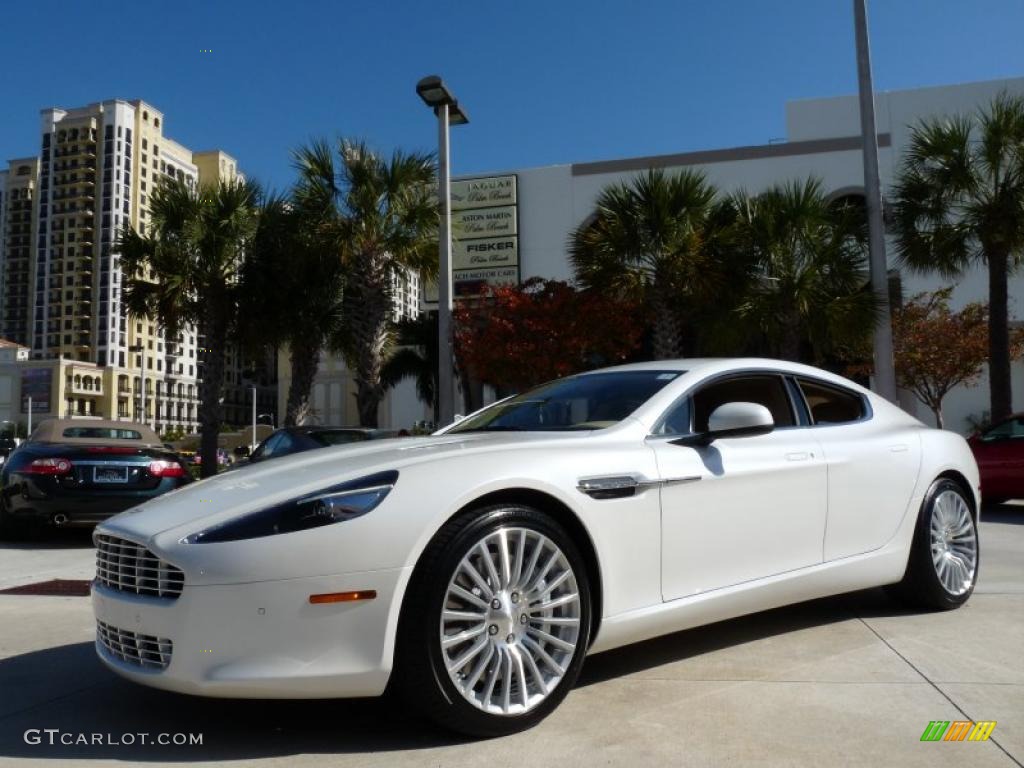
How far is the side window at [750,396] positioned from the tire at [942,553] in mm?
982

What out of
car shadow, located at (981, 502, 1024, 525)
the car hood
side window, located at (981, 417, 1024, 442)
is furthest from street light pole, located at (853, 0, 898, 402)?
the car hood

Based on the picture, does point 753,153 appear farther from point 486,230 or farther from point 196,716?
point 196,716

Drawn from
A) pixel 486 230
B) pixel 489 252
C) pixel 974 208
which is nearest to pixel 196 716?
pixel 974 208

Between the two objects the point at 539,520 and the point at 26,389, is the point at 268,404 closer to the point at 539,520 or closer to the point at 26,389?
the point at 26,389

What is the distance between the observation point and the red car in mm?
10516

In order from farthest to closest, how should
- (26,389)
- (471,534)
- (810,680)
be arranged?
1. (26,389)
2. (810,680)
3. (471,534)

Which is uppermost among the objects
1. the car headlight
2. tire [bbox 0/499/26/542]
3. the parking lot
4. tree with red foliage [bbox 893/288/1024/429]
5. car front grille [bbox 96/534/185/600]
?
tree with red foliage [bbox 893/288/1024/429]

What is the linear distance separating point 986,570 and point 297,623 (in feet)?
18.2

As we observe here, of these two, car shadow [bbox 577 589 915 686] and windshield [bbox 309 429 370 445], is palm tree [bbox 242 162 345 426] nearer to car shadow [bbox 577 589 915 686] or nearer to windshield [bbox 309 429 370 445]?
windshield [bbox 309 429 370 445]

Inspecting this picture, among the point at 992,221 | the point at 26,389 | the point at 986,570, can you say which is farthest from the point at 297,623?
the point at 26,389

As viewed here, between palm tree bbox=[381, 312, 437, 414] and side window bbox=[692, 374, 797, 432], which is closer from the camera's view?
side window bbox=[692, 374, 797, 432]

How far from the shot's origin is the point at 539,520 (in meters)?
3.00

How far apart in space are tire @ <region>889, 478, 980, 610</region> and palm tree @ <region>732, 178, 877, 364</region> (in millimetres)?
10937

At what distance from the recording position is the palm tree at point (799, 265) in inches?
616
